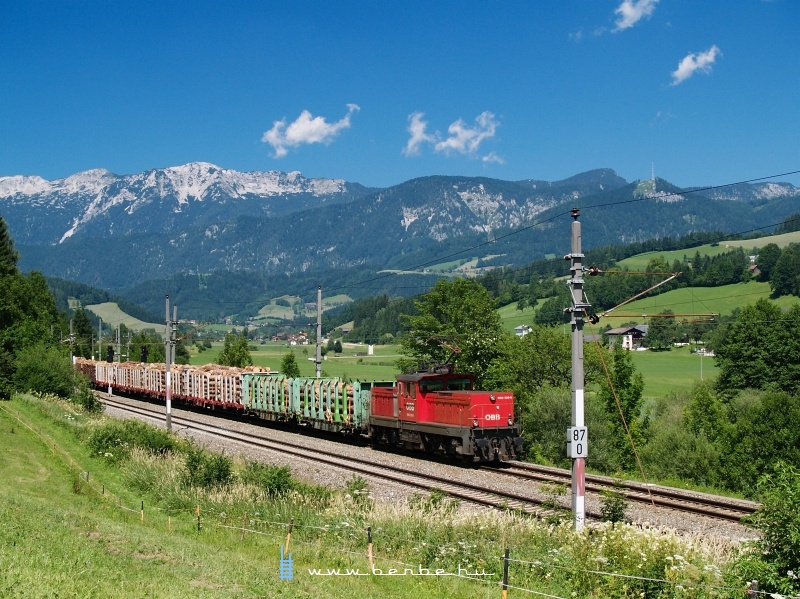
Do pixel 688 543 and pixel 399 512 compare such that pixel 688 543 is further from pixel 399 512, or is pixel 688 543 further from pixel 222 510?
pixel 222 510

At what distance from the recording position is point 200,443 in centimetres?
3812

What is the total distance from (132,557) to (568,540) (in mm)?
8066

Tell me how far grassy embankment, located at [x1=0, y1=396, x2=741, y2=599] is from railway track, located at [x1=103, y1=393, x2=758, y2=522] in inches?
126

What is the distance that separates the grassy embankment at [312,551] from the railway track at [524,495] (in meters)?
3.20

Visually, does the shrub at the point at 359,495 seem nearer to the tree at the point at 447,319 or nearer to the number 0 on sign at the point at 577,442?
the number 0 on sign at the point at 577,442

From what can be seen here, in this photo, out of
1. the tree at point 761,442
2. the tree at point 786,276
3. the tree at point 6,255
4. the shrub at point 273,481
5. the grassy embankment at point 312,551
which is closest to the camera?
the grassy embankment at point 312,551

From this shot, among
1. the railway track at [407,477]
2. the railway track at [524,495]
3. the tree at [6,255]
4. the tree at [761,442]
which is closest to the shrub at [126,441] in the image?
the railway track at [407,477]

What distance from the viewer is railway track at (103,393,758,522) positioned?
836 inches

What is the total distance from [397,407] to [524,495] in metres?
10.8

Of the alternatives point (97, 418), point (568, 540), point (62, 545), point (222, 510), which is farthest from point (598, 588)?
point (97, 418)

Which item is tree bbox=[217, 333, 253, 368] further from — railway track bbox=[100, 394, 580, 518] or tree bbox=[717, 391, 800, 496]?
tree bbox=[717, 391, 800, 496]

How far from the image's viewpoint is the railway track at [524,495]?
21234 millimetres

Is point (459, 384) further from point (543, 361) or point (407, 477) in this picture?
point (543, 361)

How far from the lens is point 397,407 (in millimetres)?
33781
